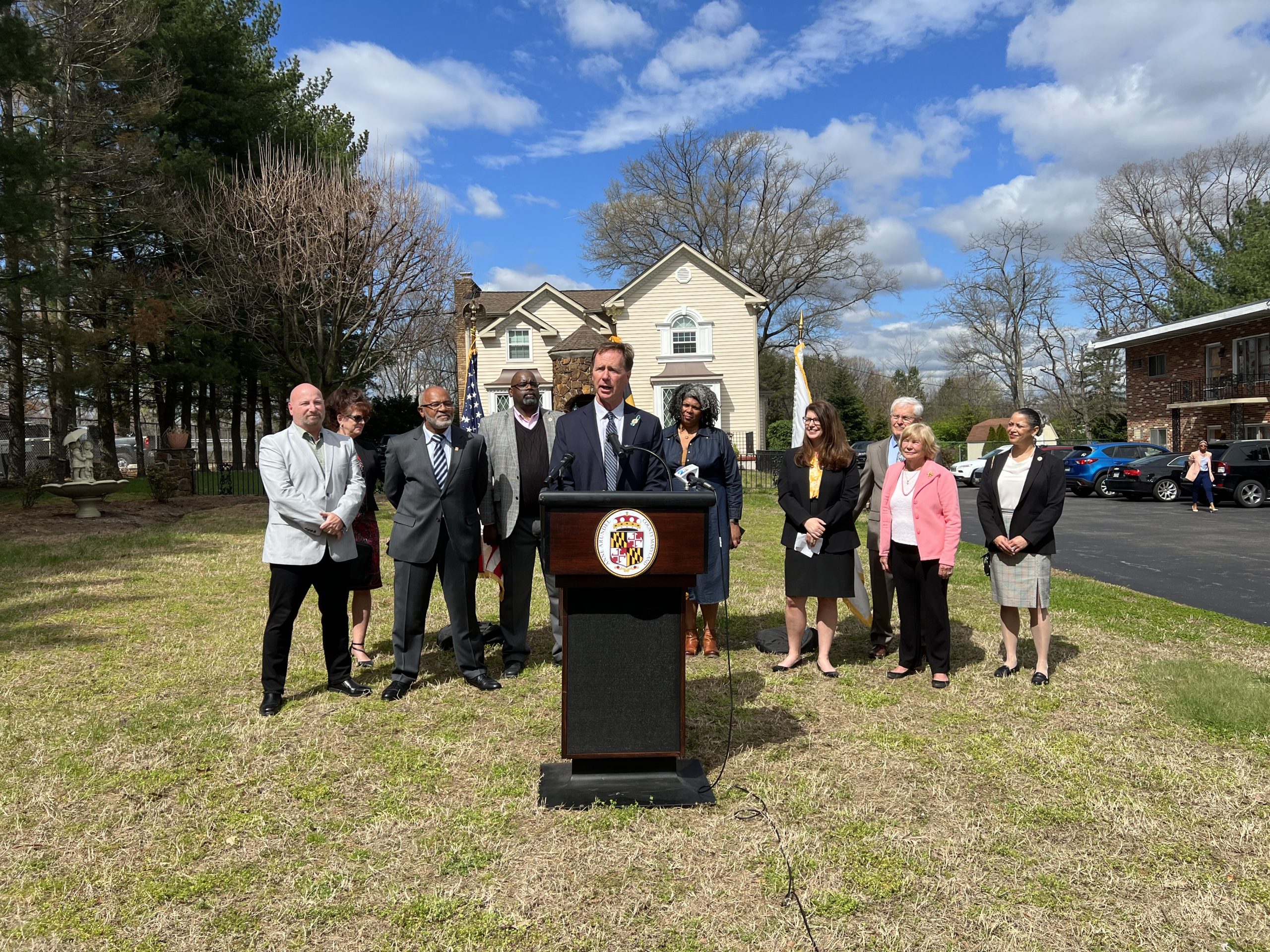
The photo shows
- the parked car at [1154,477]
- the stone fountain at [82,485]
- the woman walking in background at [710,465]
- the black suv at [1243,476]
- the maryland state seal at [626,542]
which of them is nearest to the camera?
the maryland state seal at [626,542]

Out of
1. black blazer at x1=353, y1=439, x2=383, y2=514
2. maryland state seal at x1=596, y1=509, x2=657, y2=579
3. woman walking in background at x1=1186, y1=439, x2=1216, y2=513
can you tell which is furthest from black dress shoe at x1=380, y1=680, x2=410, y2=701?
woman walking in background at x1=1186, y1=439, x2=1216, y2=513

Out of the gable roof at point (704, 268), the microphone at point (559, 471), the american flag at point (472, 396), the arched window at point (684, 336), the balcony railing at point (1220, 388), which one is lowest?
the microphone at point (559, 471)

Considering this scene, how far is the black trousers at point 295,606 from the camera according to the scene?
5289 millimetres

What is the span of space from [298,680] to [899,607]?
4.34m

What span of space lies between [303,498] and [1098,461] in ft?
83.5

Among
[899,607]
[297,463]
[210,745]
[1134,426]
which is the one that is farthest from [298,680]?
[1134,426]

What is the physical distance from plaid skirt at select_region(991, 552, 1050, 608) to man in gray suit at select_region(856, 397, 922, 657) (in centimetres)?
80

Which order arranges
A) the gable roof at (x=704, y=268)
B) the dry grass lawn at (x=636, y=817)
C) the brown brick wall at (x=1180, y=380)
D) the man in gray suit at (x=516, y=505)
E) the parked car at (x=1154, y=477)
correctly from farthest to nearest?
the gable roof at (x=704, y=268)
the brown brick wall at (x=1180, y=380)
the parked car at (x=1154, y=477)
the man in gray suit at (x=516, y=505)
the dry grass lawn at (x=636, y=817)

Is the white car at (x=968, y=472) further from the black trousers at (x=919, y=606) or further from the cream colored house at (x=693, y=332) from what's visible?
the black trousers at (x=919, y=606)

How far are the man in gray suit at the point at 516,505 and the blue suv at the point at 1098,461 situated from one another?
2264cm

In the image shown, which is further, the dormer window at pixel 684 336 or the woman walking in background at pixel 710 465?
the dormer window at pixel 684 336

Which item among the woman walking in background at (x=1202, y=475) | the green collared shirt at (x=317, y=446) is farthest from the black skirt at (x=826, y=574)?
the woman walking in background at (x=1202, y=475)

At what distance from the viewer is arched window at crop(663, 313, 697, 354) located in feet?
111

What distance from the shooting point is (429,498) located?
18.8ft
